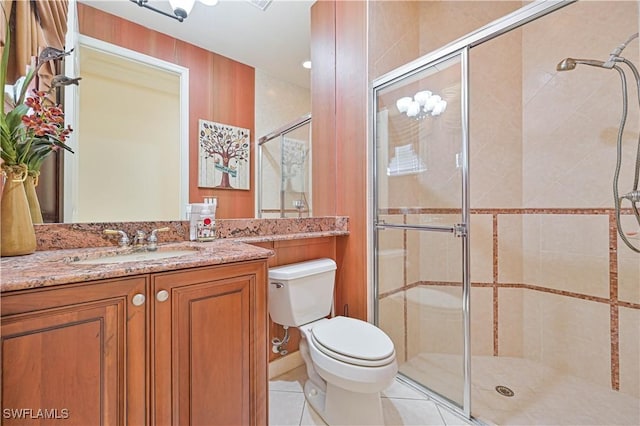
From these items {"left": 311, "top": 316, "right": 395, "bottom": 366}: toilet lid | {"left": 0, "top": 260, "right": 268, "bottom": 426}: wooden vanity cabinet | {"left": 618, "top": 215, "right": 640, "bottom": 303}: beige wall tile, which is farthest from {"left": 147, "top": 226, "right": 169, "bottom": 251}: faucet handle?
{"left": 618, "top": 215, "right": 640, "bottom": 303}: beige wall tile

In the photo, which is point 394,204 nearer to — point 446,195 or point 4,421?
point 446,195

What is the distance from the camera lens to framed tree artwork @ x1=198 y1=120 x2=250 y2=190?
1.41 metres

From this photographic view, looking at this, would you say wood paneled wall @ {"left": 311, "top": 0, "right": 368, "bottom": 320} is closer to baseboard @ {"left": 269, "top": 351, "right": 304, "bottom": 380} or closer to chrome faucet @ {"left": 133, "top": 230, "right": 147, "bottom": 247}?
baseboard @ {"left": 269, "top": 351, "right": 304, "bottom": 380}

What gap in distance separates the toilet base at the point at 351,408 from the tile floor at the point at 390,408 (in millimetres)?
97

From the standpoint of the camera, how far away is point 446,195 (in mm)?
1553

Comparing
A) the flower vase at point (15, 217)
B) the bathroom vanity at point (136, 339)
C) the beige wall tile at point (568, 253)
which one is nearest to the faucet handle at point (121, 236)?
the bathroom vanity at point (136, 339)

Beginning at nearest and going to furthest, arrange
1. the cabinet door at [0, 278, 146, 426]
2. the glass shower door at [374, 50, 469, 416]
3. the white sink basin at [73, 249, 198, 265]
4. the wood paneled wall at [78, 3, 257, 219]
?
1. the cabinet door at [0, 278, 146, 426]
2. the white sink basin at [73, 249, 198, 265]
3. the wood paneled wall at [78, 3, 257, 219]
4. the glass shower door at [374, 50, 469, 416]

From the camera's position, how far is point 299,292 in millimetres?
1448

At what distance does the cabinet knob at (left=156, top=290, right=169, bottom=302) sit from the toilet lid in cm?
74

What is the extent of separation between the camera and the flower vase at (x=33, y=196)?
0.99 m

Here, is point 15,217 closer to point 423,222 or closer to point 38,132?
point 38,132

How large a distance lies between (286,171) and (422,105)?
94cm

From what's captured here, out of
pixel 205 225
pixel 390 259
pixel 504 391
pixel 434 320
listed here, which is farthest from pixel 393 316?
pixel 205 225

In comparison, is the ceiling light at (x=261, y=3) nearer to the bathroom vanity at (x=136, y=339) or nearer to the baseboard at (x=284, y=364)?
the bathroom vanity at (x=136, y=339)
